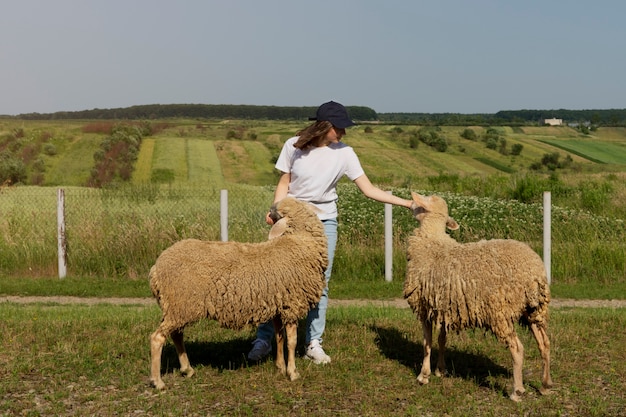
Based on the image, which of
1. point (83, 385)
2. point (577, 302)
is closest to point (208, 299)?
→ point (83, 385)

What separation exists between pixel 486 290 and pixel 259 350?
8.93 feet

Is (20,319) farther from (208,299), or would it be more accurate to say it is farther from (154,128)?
(154,128)

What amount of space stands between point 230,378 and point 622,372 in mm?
4048

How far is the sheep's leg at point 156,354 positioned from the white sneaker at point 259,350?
1219 millimetres

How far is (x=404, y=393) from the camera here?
716 cm

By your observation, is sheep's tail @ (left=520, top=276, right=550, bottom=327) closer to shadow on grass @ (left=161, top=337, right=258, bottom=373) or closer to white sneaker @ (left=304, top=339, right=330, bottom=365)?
white sneaker @ (left=304, top=339, right=330, bottom=365)

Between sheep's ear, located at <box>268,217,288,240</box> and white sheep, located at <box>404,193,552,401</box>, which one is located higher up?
sheep's ear, located at <box>268,217,288,240</box>

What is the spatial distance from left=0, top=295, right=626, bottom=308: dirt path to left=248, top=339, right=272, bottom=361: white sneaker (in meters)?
4.96

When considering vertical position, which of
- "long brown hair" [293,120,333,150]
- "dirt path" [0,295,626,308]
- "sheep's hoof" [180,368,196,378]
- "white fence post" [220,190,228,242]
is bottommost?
"dirt path" [0,295,626,308]

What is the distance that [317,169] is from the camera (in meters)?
7.83

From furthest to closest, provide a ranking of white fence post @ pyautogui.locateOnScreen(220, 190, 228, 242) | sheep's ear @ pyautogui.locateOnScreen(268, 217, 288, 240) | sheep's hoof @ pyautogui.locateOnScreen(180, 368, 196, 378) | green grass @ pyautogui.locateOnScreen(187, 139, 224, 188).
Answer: green grass @ pyautogui.locateOnScreen(187, 139, 224, 188) < white fence post @ pyautogui.locateOnScreen(220, 190, 228, 242) < sheep's hoof @ pyautogui.locateOnScreen(180, 368, 196, 378) < sheep's ear @ pyautogui.locateOnScreen(268, 217, 288, 240)

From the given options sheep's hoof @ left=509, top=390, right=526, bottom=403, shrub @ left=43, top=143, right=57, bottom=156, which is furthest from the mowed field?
sheep's hoof @ left=509, top=390, right=526, bottom=403

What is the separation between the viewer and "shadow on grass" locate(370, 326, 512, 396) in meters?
7.64

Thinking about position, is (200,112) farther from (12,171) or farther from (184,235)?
(184,235)
